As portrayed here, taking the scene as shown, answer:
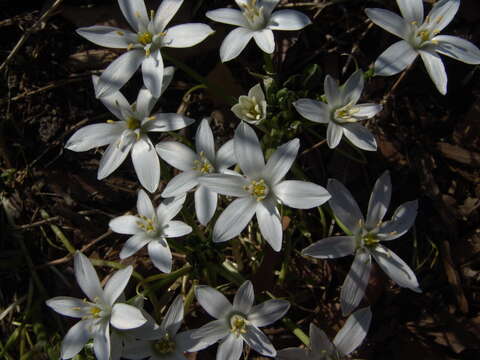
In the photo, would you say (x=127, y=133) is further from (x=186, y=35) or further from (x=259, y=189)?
(x=259, y=189)

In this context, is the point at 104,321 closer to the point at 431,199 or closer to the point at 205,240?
the point at 205,240

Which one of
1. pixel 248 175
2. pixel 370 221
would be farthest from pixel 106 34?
pixel 370 221

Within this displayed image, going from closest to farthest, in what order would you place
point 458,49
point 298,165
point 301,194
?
1. point 301,194
2. point 458,49
3. point 298,165

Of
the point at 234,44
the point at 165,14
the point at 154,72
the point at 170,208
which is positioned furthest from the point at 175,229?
the point at 165,14

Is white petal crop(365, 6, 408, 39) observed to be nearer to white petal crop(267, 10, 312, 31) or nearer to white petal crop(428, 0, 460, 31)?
white petal crop(428, 0, 460, 31)

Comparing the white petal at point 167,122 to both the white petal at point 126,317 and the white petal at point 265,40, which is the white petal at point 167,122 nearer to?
the white petal at point 265,40

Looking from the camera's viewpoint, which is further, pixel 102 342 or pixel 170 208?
pixel 170 208

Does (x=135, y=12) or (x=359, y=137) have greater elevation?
(x=135, y=12)
